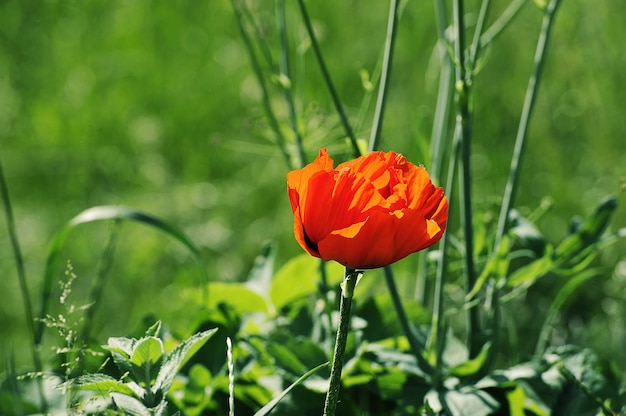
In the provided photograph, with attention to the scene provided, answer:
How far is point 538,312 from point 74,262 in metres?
1.33

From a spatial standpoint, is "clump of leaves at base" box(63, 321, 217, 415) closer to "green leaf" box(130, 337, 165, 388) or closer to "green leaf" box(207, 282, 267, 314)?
"green leaf" box(130, 337, 165, 388)

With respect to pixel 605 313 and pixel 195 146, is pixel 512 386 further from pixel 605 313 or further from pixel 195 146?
pixel 195 146

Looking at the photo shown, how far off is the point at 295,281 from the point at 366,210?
2.39 feet

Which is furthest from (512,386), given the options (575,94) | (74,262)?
(575,94)

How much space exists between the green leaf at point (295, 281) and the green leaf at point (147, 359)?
0.57 m

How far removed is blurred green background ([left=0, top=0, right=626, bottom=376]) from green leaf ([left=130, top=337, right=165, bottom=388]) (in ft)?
3.97

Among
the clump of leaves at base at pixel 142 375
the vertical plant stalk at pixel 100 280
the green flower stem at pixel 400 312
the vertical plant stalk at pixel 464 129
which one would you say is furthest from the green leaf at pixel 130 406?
the vertical plant stalk at pixel 464 129

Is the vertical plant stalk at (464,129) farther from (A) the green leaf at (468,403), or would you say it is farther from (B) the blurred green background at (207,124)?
(B) the blurred green background at (207,124)

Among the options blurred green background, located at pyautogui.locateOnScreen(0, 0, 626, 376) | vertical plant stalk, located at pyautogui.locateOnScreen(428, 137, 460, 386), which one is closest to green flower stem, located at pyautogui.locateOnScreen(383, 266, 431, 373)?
vertical plant stalk, located at pyautogui.locateOnScreen(428, 137, 460, 386)

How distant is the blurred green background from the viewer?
2574 mm

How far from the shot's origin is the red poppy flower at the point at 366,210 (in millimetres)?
921

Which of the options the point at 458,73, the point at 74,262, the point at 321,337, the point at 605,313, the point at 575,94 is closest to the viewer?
the point at 458,73

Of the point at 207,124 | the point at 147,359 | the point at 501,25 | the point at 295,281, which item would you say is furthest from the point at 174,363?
the point at 207,124

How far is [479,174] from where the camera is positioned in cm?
274
